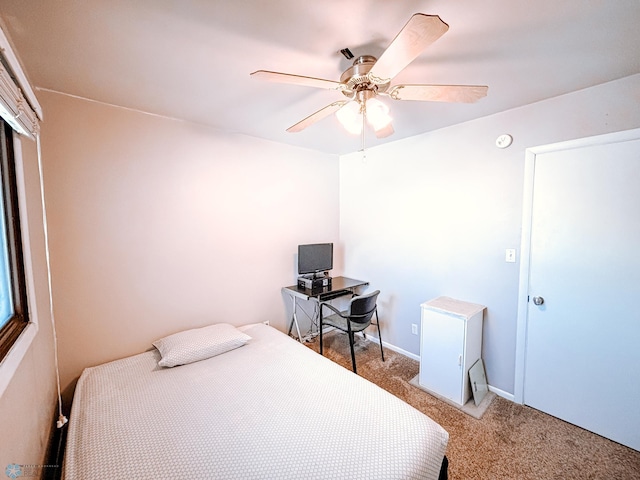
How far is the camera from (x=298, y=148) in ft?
9.97

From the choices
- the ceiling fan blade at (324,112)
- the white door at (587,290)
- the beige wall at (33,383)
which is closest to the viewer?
the beige wall at (33,383)

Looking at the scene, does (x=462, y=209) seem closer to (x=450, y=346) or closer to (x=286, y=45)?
(x=450, y=346)

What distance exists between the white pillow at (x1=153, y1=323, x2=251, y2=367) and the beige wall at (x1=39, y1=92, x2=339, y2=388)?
0.25 m

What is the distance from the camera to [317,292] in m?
2.79

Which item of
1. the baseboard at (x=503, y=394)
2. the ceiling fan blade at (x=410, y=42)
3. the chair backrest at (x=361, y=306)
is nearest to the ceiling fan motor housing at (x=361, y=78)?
the ceiling fan blade at (x=410, y=42)

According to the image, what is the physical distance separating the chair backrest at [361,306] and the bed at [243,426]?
640 mm

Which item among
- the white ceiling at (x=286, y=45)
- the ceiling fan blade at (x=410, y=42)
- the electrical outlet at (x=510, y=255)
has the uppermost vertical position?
the white ceiling at (x=286, y=45)

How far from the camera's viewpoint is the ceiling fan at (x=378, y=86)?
971 mm

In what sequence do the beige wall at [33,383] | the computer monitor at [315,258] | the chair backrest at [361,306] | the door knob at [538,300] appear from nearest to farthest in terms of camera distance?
the beige wall at [33,383]
the door knob at [538,300]
the chair backrest at [361,306]
the computer monitor at [315,258]

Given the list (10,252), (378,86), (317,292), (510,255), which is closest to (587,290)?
(510,255)

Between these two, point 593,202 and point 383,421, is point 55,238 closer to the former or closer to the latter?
point 383,421

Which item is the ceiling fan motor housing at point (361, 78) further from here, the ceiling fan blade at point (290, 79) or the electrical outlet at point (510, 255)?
the electrical outlet at point (510, 255)

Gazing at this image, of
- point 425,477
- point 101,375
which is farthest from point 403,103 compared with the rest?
point 101,375

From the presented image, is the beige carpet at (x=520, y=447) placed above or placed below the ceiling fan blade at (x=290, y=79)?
below
